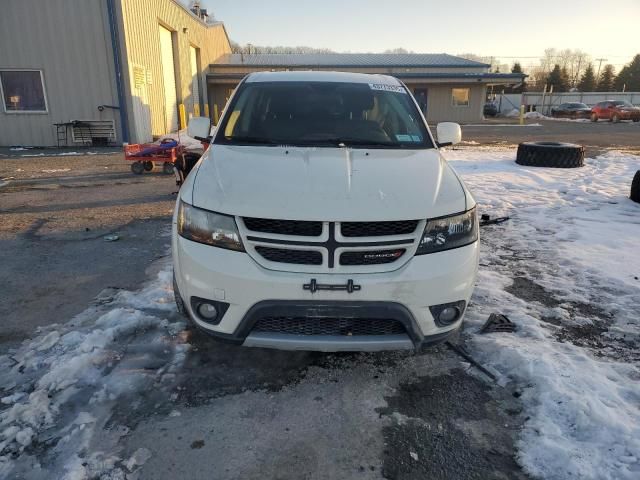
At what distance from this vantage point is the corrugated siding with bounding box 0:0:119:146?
1387cm

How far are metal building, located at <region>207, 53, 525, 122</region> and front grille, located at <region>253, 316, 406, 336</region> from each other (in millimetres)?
28528

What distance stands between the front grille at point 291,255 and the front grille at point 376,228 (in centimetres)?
19

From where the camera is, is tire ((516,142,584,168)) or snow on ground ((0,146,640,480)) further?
tire ((516,142,584,168))

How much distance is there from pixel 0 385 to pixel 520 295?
3.81 m

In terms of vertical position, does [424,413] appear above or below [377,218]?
below

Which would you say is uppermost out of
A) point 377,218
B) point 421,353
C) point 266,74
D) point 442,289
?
point 266,74

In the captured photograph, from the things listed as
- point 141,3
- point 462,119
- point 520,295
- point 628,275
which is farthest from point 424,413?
point 462,119

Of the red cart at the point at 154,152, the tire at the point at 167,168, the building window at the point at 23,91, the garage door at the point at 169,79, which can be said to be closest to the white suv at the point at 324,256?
the red cart at the point at 154,152

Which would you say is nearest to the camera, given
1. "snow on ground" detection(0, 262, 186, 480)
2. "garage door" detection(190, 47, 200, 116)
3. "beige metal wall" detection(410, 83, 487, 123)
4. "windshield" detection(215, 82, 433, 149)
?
"snow on ground" detection(0, 262, 186, 480)

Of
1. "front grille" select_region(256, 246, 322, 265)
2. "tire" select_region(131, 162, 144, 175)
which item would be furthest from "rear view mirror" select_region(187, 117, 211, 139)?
"tire" select_region(131, 162, 144, 175)

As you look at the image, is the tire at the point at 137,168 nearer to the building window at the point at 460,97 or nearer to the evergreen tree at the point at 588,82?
the building window at the point at 460,97

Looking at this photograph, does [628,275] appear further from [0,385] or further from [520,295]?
[0,385]

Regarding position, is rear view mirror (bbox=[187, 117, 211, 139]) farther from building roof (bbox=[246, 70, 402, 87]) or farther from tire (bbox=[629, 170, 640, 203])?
tire (bbox=[629, 170, 640, 203])

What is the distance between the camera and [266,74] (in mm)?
4445
